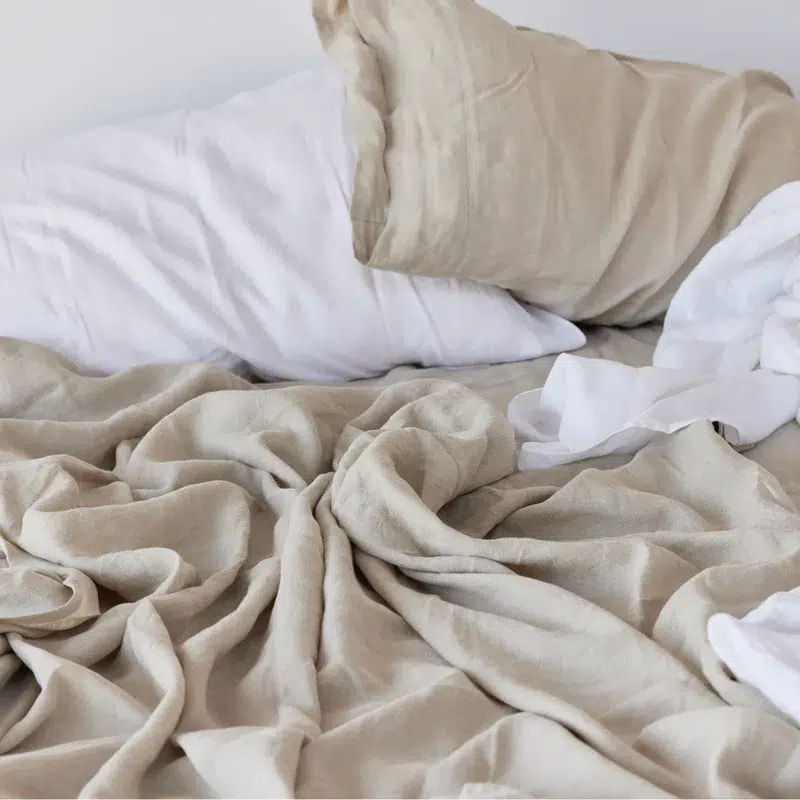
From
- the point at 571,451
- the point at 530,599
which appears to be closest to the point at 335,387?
the point at 571,451

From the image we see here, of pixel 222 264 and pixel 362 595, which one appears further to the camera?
pixel 222 264

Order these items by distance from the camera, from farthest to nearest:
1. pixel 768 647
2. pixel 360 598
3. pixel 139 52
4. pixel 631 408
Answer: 1. pixel 139 52
2. pixel 631 408
3. pixel 360 598
4. pixel 768 647

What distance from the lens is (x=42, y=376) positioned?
3.14ft

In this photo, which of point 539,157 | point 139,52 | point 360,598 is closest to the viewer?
A: point 360,598

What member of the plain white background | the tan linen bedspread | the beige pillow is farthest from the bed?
the plain white background

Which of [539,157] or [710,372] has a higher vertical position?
[539,157]

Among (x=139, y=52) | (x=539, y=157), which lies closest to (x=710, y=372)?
(x=539, y=157)

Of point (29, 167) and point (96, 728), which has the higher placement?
point (29, 167)

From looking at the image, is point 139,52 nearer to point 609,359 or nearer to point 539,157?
point 539,157

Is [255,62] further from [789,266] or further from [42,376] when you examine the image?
[789,266]

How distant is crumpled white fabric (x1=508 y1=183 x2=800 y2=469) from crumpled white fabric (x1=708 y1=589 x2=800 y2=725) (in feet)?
0.84

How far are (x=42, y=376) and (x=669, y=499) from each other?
0.59 metres

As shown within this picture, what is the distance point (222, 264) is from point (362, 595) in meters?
0.45

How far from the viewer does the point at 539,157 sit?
1.01 m
